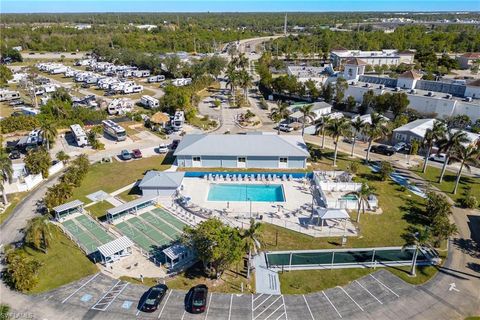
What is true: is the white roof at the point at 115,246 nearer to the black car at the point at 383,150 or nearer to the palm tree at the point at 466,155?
the palm tree at the point at 466,155

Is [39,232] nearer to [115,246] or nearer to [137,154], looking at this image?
[115,246]

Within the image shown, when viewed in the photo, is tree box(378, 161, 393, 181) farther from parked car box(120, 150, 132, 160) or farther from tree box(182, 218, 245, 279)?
parked car box(120, 150, 132, 160)

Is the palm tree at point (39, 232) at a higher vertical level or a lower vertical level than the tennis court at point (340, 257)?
higher

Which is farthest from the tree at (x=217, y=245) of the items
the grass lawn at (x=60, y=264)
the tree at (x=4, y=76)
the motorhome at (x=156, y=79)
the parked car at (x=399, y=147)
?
the tree at (x=4, y=76)

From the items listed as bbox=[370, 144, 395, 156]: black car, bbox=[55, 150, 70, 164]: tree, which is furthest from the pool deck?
bbox=[55, 150, 70, 164]: tree

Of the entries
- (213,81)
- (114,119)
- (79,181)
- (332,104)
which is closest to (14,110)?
(114,119)

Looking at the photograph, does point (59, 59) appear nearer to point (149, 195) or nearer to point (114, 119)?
point (114, 119)

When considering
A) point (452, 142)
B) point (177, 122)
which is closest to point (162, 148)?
point (177, 122)
